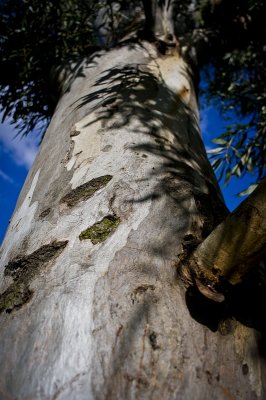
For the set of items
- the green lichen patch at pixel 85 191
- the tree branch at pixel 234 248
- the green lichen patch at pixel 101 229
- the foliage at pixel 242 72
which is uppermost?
the green lichen patch at pixel 85 191

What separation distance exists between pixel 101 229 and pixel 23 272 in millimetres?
275

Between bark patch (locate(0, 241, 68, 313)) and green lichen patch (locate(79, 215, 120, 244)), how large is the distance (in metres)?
0.07

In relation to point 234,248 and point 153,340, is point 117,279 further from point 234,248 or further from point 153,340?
point 234,248

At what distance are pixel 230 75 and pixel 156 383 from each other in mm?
5926

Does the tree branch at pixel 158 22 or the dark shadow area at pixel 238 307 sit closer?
the dark shadow area at pixel 238 307

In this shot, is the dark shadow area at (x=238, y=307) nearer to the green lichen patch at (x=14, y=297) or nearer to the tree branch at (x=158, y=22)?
the green lichen patch at (x=14, y=297)

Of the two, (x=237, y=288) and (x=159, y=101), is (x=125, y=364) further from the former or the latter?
(x=159, y=101)

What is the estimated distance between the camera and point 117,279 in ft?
2.96

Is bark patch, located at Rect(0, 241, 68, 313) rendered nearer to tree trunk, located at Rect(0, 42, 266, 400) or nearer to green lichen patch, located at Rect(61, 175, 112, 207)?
tree trunk, located at Rect(0, 42, 266, 400)

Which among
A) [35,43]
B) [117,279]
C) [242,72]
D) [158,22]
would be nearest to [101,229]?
[117,279]

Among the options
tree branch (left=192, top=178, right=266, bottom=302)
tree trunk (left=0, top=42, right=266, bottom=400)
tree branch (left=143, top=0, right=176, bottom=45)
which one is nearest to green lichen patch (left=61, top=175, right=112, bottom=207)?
tree trunk (left=0, top=42, right=266, bottom=400)

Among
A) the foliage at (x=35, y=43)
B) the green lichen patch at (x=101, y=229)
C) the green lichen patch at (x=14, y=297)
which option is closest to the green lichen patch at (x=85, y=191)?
the green lichen patch at (x=101, y=229)

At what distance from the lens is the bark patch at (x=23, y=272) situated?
944mm

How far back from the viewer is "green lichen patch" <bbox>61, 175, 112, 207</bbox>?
1.19 meters
